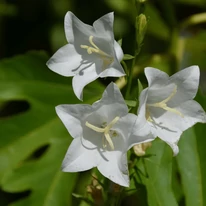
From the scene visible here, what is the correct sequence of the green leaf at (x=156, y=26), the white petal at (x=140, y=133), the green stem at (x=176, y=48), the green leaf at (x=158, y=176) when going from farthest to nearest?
the green leaf at (x=156, y=26) → the green stem at (x=176, y=48) → the green leaf at (x=158, y=176) → the white petal at (x=140, y=133)

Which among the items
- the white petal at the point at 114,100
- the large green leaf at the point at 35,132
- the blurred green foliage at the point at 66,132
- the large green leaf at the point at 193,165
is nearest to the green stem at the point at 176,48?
the blurred green foliage at the point at 66,132

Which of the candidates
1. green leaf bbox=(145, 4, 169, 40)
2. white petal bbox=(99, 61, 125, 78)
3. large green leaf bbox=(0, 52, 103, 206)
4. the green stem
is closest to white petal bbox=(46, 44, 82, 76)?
white petal bbox=(99, 61, 125, 78)

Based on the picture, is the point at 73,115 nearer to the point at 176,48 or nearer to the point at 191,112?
the point at 191,112

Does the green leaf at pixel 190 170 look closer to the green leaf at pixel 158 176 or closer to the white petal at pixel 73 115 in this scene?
the green leaf at pixel 158 176

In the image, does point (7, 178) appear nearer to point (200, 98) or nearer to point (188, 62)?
point (200, 98)

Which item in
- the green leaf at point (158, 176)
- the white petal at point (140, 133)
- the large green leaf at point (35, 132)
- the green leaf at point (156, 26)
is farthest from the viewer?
the green leaf at point (156, 26)

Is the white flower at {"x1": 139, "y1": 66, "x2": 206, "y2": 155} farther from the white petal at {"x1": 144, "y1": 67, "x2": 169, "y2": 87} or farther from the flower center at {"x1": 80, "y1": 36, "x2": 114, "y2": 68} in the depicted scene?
the flower center at {"x1": 80, "y1": 36, "x2": 114, "y2": 68}
